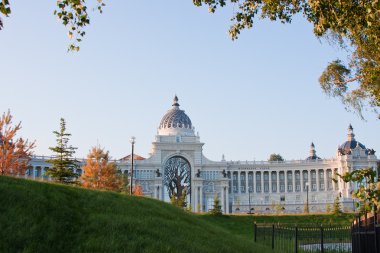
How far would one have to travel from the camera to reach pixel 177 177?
112 meters

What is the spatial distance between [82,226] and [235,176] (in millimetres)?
106549

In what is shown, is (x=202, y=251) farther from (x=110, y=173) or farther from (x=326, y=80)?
(x=110, y=173)

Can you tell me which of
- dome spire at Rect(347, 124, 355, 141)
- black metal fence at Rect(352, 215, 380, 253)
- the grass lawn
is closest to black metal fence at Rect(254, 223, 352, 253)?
the grass lawn

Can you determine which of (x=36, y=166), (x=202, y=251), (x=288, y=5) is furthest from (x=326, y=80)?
(x=36, y=166)

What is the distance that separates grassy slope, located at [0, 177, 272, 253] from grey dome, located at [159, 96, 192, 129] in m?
102

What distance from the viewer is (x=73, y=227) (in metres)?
15.0

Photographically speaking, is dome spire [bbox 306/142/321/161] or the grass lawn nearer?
the grass lawn

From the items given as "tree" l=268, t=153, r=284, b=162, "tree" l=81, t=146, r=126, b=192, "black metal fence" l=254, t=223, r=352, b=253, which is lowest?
"black metal fence" l=254, t=223, r=352, b=253

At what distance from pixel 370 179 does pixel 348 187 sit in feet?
336

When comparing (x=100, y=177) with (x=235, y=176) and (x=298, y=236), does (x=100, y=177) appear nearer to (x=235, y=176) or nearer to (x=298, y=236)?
(x=298, y=236)

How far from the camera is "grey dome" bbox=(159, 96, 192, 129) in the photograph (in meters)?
123

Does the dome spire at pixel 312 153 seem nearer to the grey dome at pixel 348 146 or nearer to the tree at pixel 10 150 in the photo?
the grey dome at pixel 348 146

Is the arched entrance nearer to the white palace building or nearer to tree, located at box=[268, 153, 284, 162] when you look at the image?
the white palace building

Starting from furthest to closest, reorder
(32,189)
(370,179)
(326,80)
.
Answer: (326,80) → (32,189) → (370,179)
